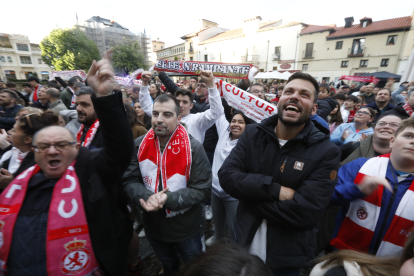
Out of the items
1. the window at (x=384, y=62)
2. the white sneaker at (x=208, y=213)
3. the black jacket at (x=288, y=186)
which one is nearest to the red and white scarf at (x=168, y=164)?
the black jacket at (x=288, y=186)

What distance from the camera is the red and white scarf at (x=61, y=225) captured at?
1201mm

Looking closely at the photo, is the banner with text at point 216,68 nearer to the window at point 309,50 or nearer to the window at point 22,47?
the window at point 309,50

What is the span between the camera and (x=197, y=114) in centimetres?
307

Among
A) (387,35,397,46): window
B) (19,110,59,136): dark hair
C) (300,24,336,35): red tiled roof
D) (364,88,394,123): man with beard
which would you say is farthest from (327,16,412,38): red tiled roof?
(19,110,59,136): dark hair

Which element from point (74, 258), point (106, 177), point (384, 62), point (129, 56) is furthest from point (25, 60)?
point (384, 62)

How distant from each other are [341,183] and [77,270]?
215cm

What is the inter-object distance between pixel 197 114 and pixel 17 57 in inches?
2427

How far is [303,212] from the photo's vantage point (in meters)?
1.24

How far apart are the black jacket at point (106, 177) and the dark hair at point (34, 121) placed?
0.76 metres

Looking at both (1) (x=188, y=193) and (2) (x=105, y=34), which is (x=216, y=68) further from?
(2) (x=105, y=34)

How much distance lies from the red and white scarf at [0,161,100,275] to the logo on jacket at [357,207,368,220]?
6.87ft

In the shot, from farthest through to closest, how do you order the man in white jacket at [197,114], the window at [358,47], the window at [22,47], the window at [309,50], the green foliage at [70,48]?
the window at [22,47] → the green foliage at [70,48] → the window at [309,50] → the window at [358,47] → the man in white jacket at [197,114]

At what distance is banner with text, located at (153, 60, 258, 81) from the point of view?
14.7ft

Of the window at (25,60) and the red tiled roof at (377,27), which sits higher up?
the red tiled roof at (377,27)
